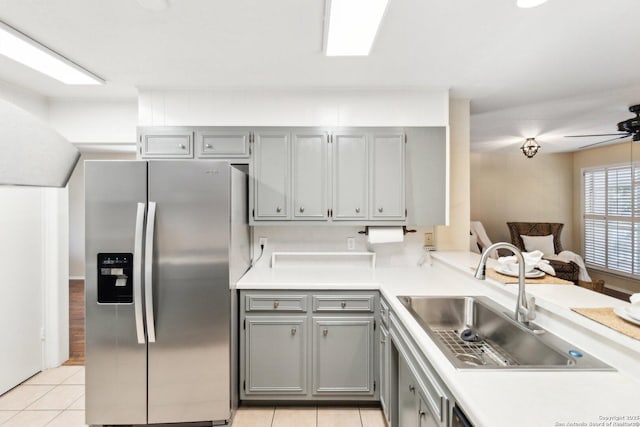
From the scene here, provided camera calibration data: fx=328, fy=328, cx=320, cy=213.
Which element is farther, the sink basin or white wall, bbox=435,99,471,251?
white wall, bbox=435,99,471,251

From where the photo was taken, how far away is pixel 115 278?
6.77 ft

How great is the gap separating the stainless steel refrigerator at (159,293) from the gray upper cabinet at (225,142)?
0.60 meters

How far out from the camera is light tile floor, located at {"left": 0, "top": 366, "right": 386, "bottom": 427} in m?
2.20

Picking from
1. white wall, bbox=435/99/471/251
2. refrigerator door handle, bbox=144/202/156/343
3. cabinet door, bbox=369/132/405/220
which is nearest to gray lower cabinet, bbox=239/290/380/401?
refrigerator door handle, bbox=144/202/156/343

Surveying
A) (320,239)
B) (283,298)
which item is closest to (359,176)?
(320,239)

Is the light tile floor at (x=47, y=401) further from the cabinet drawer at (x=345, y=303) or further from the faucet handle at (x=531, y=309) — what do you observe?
the faucet handle at (x=531, y=309)

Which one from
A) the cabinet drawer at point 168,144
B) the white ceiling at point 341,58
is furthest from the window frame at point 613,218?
the cabinet drawer at point 168,144

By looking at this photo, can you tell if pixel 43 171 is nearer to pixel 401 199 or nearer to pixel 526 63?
pixel 401 199

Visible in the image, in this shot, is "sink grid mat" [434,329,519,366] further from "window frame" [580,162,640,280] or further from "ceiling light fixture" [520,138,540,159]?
"window frame" [580,162,640,280]

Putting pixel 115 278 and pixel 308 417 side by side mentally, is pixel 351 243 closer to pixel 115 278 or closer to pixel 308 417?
pixel 308 417

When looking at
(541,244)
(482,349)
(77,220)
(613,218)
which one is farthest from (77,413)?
(613,218)

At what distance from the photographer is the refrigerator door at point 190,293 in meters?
2.07

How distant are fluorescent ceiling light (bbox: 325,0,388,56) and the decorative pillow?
16.4ft

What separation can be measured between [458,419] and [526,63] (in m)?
2.31
